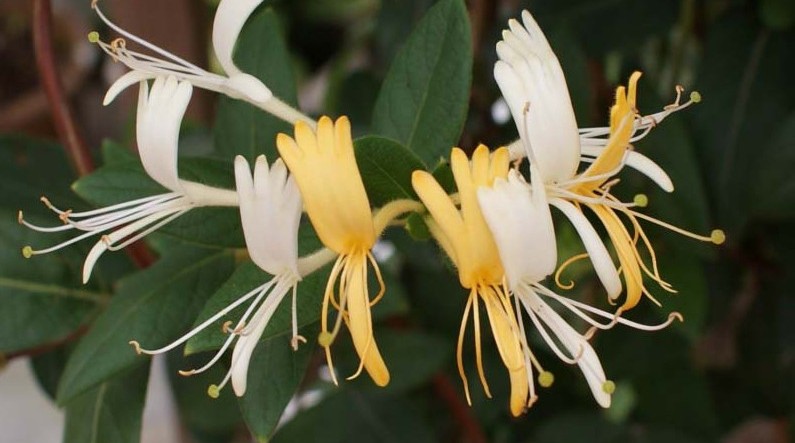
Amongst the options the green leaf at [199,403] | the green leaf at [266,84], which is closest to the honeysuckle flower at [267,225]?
the green leaf at [266,84]

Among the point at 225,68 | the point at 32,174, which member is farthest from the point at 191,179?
the point at 32,174

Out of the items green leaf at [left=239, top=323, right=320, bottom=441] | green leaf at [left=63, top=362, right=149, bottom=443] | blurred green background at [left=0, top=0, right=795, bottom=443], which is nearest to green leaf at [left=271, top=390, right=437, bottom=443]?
blurred green background at [left=0, top=0, right=795, bottom=443]

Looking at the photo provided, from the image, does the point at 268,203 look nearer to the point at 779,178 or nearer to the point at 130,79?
the point at 130,79

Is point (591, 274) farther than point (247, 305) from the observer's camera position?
Yes

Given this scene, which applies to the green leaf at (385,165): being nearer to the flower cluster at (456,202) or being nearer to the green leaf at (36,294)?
the flower cluster at (456,202)

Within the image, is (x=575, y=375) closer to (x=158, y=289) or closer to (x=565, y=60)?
(x=565, y=60)

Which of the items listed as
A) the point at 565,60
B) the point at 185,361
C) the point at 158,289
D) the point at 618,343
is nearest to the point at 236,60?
the point at 158,289
